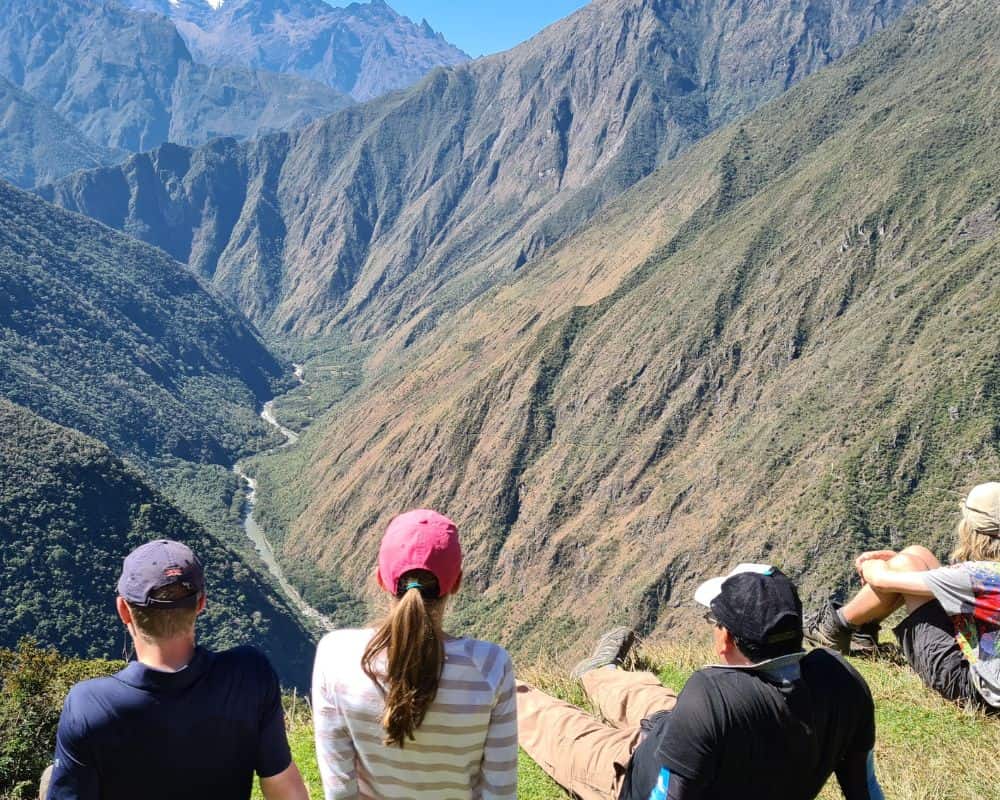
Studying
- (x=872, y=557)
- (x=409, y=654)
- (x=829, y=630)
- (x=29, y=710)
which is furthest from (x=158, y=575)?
(x=29, y=710)

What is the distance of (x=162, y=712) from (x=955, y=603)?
6016 millimetres

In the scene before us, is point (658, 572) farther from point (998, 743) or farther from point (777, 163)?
point (777, 163)

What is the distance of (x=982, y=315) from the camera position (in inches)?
1890

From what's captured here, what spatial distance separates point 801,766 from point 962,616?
3.17 m

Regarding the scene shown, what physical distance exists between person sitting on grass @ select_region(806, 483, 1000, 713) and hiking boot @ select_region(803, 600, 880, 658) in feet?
1.33

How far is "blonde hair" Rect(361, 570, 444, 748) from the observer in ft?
13.0

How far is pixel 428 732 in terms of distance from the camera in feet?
13.7

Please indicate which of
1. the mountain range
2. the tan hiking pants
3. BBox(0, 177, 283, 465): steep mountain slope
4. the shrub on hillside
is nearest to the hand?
the tan hiking pants

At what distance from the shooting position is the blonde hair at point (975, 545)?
255 inches

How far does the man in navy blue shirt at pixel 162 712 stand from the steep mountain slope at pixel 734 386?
142ft

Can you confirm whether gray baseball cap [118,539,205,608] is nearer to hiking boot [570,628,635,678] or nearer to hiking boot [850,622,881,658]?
hiking boot [570,628,635,678]

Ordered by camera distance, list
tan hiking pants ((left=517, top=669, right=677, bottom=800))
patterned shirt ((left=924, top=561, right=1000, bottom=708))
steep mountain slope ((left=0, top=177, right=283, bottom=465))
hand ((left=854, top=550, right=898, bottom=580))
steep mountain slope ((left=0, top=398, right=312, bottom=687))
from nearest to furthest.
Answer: tan hiking pants ((left=517, top=669, right=677, bottom=800)) < patterned shirt ((left=924, top=561, right=1000, bottom=708)) < hand ((left=854, top=550, right=898, bottom=580)) < steep mountain slope ((left=0, top=398, right=312, bottom=687)) < steep mountain slope ((left=0, top=177, right=283, bottom=465))

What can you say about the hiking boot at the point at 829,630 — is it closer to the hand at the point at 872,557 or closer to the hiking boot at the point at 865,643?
the hiking boot at the point at 865,643

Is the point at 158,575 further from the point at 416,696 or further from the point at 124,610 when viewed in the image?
the point at 416,696
